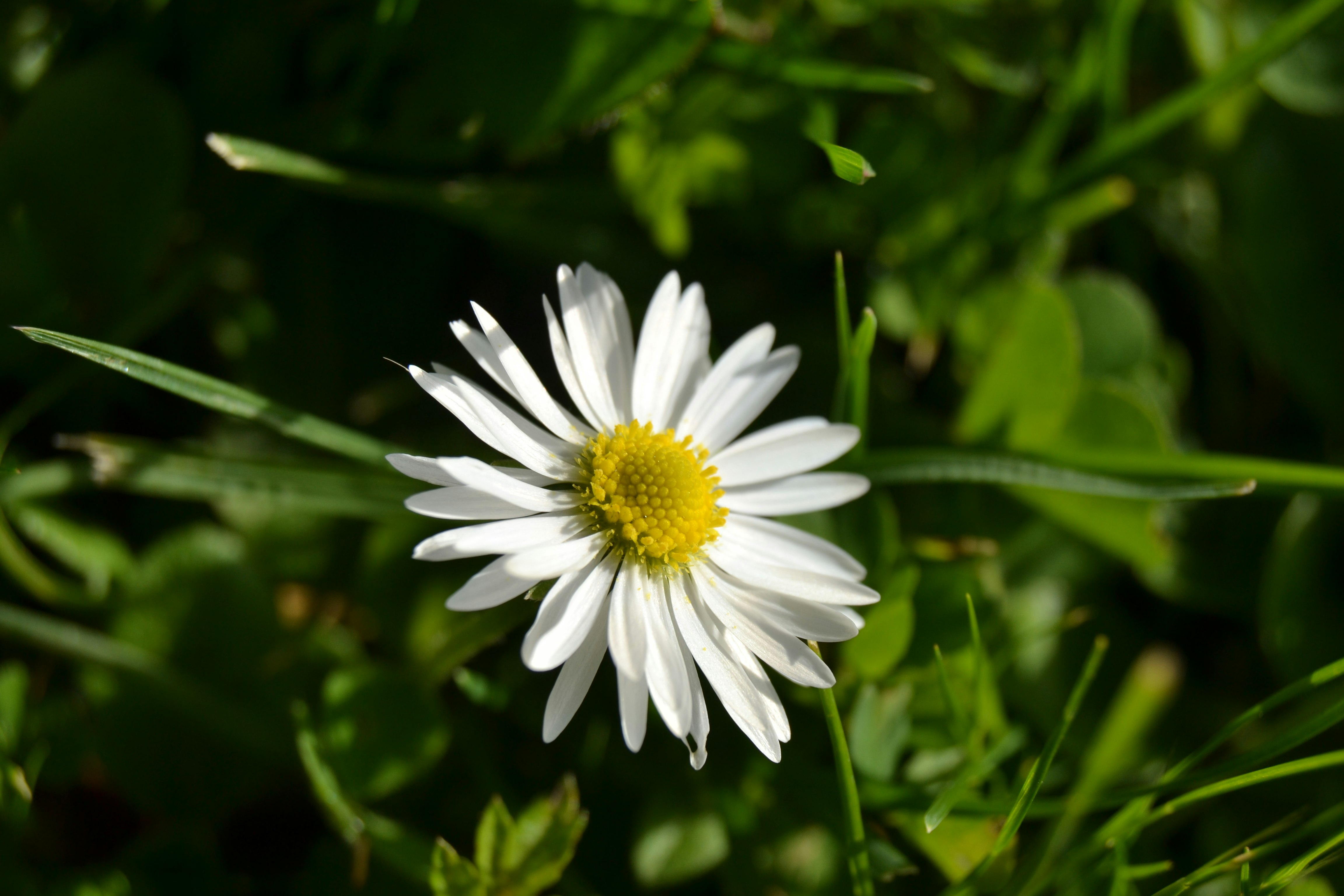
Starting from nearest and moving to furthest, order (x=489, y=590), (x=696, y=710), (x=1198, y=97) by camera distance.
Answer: (x=489, y=590)
(x=696, y=710)
(x=1198, y=97)

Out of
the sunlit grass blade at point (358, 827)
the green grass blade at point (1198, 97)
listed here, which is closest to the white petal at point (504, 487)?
the sunlit grass blade at point (358, 827)

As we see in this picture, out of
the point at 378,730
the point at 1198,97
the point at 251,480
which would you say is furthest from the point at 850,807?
the point at 1198,97

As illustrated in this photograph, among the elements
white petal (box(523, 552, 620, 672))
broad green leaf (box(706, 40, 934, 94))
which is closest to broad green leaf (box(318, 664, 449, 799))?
white petal (box(523, 552, 620, 672))

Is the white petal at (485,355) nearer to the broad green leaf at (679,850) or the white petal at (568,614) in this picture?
the white petal at (568,614)

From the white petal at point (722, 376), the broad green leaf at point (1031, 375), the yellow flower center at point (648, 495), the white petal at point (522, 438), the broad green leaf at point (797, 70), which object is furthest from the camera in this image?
the broad green leaf at point (1031, 375)

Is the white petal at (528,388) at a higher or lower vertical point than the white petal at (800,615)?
higher

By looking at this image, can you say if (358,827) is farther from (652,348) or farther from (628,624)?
(652,348)
